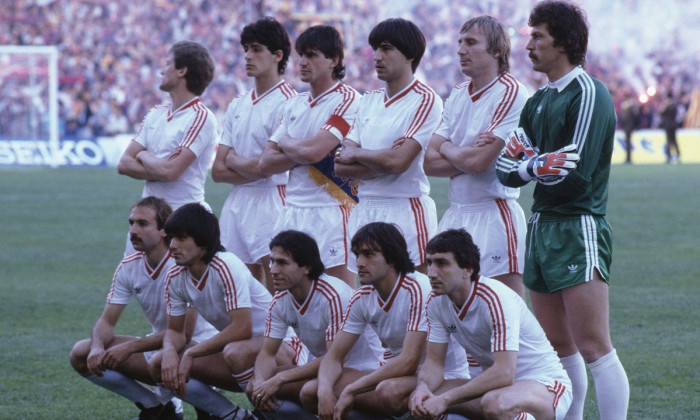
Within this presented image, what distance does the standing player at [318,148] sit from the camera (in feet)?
18.7

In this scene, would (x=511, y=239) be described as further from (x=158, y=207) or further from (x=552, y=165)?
(x=158, y=207)

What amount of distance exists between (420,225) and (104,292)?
16.8 feet

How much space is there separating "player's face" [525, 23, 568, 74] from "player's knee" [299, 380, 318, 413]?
1.72 metres

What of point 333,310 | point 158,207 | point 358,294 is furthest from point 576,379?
point 158,207

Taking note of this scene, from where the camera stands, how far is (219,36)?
3369cm

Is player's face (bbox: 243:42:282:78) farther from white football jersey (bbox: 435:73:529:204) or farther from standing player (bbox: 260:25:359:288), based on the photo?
white football jersey (bbox: 435:73:529:204)

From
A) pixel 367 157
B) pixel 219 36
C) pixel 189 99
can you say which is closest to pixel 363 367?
pixel 367 157

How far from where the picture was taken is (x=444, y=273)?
4352 mm

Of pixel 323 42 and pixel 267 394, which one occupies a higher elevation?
pixel 323 42

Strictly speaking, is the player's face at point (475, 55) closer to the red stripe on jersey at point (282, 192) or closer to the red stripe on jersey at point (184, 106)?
the red stripe on jersey at point (282, 192)

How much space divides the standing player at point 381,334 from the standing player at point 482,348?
5.9 inches

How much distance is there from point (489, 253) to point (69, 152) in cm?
2359

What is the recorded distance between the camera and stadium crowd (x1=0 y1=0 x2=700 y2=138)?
30141mm

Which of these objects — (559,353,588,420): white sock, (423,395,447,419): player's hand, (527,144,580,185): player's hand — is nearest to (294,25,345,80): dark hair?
(527,144,580,185): player's hand
